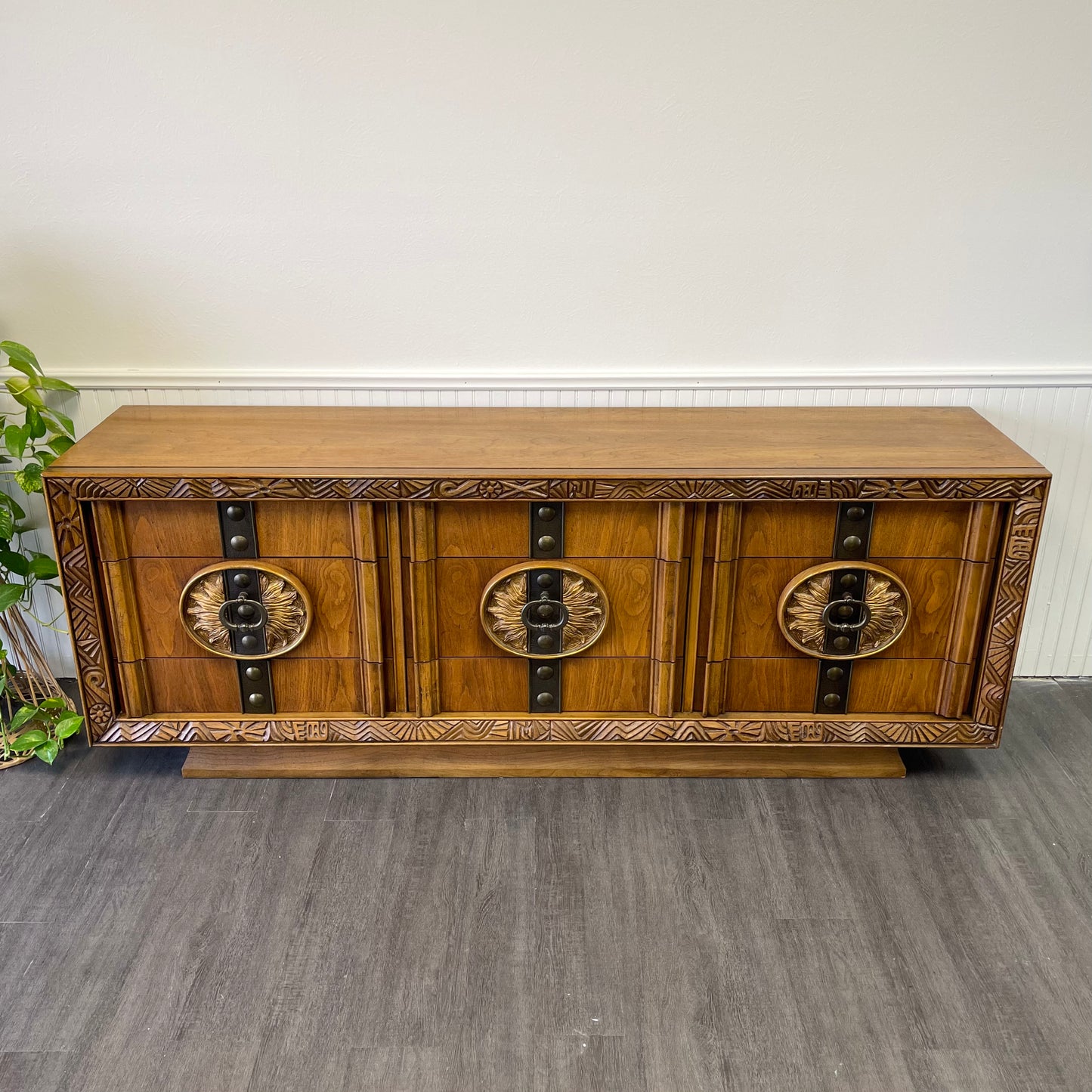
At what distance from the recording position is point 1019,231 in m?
2.21

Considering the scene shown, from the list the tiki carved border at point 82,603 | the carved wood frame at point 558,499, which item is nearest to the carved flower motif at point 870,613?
the carved wood frame at point 558,499

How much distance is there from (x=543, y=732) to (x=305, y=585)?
598mm

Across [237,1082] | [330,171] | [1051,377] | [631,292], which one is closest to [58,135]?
[330,171]

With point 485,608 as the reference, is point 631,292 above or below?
above

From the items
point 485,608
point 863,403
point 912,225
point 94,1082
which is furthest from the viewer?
point 863,403

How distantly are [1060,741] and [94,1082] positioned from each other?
6.99 feet

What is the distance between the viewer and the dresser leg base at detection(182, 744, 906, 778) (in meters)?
2.23

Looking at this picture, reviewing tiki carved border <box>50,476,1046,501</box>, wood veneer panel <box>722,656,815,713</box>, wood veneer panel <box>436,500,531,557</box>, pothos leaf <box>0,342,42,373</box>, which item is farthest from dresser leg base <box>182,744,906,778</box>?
pothos leaf <box>0,342,42,373</box>

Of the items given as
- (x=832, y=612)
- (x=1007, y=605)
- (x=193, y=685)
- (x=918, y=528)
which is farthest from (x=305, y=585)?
(x=1007, y=605)

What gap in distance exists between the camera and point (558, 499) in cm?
194

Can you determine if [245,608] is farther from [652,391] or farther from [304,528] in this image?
[652,391]

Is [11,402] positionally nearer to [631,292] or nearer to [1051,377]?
[631,292]

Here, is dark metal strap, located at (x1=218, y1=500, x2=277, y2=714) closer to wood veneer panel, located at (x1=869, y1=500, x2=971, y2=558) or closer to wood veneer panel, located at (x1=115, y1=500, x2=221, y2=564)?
wood veneer panel, located at (x1=115, y1=500, x2=221, y2=564)

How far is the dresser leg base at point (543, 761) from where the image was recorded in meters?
2.23
